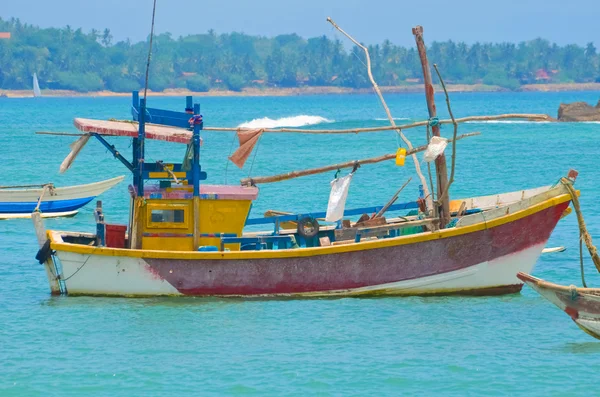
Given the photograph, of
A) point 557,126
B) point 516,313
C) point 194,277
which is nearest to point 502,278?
point 516,313

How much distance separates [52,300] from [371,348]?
19.9ft

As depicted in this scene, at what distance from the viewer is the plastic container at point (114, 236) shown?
1955 centimetres

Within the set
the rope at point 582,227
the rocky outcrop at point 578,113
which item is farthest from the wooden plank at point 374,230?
the rocky outcrop at point 578,113

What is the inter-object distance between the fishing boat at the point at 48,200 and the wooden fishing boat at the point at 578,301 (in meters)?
17.7

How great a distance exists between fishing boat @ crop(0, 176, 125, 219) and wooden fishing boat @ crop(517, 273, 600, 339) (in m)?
17.7

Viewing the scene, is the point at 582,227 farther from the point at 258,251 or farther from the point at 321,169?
the point at 258,251

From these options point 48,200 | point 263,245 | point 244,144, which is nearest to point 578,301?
point 263,245

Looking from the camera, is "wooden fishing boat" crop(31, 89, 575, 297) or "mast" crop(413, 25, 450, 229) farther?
"mast" crop(413, 25, 450, 229)

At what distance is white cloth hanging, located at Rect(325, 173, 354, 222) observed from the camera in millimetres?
19078

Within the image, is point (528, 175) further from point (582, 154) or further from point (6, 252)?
point (6, 252)

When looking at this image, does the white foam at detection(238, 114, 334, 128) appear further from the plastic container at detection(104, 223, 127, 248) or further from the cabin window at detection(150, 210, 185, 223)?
the cabin window at detection(150, 210, 185, 223)

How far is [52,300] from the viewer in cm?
1950

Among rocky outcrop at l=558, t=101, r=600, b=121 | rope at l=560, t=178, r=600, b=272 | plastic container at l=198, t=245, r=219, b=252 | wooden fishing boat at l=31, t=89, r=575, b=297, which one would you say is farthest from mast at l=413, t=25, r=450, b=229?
rocky outcrop at l=558, t=101, r=600, b=121

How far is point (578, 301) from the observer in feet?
52.2
